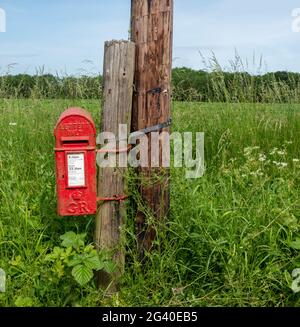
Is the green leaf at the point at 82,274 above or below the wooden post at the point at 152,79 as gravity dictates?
below

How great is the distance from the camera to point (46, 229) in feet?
10.1

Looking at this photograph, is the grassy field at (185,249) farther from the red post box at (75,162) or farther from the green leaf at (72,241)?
the red post box at (75,162)

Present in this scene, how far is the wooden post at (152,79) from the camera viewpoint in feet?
8.83

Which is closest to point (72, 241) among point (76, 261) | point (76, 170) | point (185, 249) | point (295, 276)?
point (76, 261)

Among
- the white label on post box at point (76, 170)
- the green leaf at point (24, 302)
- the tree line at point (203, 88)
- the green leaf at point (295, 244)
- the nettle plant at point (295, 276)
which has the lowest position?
the green leaf at point (24, 302)

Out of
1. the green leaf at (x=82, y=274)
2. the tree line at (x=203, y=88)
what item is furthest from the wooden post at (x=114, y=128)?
the tree line at (x=203, y=88)

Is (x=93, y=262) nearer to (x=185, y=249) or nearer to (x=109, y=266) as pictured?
(x=109, y=266)

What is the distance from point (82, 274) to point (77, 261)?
0.30 ft

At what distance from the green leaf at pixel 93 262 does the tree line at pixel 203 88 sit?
2.88m

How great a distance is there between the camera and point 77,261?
2545 millimetres

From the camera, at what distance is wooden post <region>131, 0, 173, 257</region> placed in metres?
2.69

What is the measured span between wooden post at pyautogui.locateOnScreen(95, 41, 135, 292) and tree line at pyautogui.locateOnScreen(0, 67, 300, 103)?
245cm

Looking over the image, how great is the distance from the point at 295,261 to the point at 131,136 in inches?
52.5
